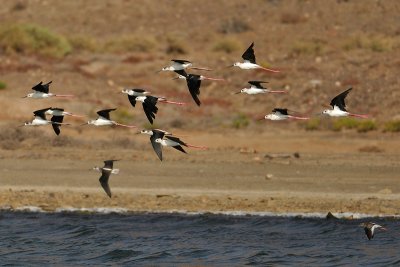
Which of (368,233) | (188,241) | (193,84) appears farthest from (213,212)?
(368,233)

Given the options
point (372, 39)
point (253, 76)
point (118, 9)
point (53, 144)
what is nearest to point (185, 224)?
point (53, 144)

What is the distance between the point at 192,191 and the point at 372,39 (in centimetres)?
1803

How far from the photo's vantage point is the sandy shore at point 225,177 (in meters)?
16.9

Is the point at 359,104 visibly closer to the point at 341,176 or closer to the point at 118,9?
the point at 341,176

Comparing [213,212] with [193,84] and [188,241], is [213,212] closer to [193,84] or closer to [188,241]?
[188,241]

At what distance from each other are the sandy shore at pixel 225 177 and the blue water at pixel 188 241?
0.60 metres

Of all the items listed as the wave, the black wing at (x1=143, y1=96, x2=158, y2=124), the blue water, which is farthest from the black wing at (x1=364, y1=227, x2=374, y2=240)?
the black wing at (x1=143, y1=96, x2=158, y2=124)

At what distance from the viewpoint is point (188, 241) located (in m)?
15.1

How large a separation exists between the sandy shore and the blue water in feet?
1.97

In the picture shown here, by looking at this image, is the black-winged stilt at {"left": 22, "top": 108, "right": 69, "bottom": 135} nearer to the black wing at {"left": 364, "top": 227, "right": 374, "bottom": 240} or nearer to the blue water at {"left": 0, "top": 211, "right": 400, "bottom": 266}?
the blue water at {"left": 0, "top": 211, "right": 400, "bottom": 266}

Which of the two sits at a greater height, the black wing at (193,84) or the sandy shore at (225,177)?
the black wing at (193,84)

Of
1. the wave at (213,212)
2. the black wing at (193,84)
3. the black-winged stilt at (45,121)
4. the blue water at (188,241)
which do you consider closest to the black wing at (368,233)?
the blue water at (188,241)

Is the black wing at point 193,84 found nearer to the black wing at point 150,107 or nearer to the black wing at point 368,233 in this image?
the black wing at point 150,107

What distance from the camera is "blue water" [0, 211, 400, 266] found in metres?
14.1
